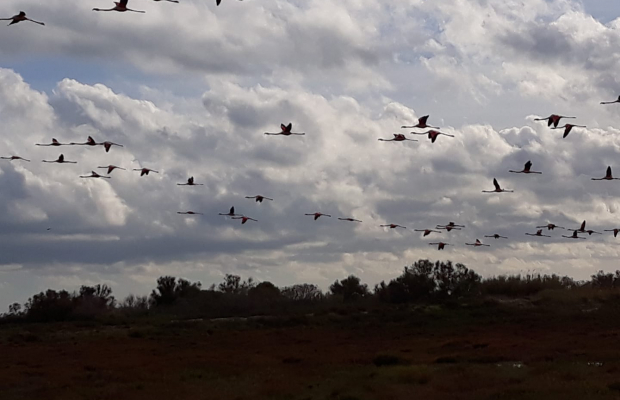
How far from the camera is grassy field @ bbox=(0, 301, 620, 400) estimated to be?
29.2 metres

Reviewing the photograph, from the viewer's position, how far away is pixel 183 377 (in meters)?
33.9

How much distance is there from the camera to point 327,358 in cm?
4116

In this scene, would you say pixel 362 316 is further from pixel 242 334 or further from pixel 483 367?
pixel 483 367

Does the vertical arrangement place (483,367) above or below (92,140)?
below

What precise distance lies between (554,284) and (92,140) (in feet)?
247

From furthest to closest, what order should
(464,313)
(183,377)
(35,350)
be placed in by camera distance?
(464,313), (35,350), (183,377)

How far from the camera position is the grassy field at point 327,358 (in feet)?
95.8

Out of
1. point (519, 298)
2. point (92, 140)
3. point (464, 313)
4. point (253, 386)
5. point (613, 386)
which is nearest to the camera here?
point (92, 140)

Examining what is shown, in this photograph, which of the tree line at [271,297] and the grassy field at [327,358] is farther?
the tree line at [271,297]

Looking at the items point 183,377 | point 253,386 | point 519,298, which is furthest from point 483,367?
point 519,298

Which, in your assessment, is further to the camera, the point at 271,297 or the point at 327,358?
the point at 271,297

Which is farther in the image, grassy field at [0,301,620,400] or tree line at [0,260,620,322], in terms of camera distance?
tree line at [0,260,620,322]

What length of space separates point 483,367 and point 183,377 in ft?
41.4

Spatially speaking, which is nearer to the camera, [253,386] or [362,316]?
[253,386]
